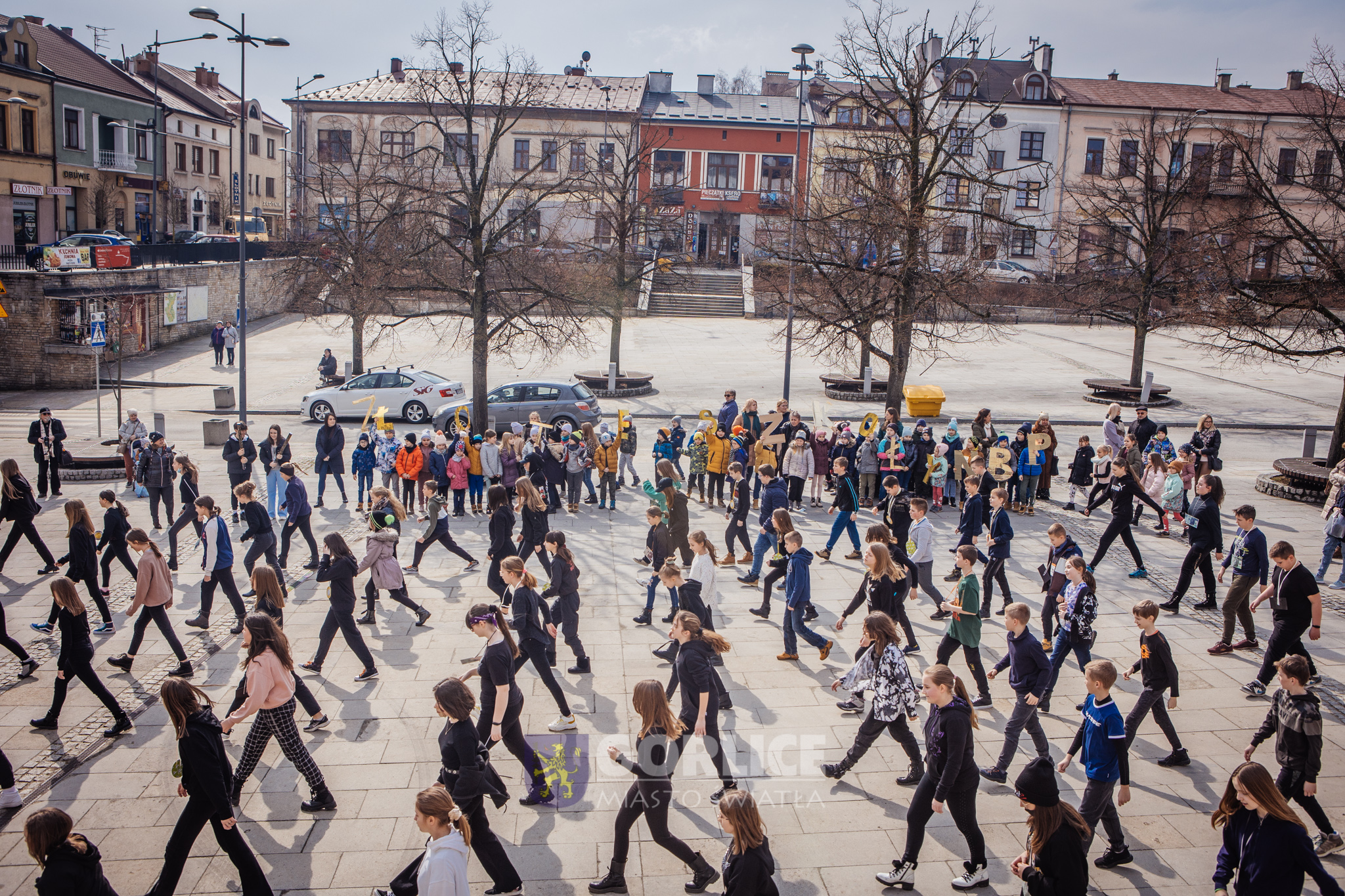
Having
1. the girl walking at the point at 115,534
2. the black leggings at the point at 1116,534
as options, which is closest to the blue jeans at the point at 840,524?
the black leggings at the point at 1116,534

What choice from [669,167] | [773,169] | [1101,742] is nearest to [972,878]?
[1101,742]

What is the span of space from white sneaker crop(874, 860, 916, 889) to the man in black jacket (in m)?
15.0

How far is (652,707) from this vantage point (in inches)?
229

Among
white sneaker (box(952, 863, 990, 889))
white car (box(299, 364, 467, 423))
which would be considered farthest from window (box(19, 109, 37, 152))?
white sneaker (box(952, 863, 990, 889))

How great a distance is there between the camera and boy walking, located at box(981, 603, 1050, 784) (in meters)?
7.03

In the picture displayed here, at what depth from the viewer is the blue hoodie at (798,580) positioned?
9.22 m

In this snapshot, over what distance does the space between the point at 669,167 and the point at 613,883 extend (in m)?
52.8

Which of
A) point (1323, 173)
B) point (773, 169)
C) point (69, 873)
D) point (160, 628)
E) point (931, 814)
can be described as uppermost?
point (773, 169)

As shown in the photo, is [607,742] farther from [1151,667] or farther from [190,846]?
[1151,667]

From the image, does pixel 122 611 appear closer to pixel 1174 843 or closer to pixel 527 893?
pixel 527 893

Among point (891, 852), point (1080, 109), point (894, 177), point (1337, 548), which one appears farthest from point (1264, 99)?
point (891, 852)

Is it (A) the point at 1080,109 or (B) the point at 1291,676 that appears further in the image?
(A) the point at 1080,109

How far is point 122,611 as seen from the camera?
11117 mm

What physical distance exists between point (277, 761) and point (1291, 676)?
7441mm
